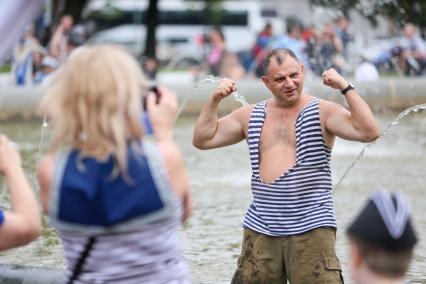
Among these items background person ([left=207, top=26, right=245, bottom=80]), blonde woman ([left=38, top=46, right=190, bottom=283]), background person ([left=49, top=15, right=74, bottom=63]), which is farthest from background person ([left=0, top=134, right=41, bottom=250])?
background person ([left=207, top=26, right=245, bottom=80])

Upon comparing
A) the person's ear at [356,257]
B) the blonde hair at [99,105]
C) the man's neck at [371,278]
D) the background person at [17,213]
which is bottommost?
the man's neck at [371,278]

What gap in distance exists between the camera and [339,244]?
7.80m

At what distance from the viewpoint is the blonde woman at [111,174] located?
317 centimetres

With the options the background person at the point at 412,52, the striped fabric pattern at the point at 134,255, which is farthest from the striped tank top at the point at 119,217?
the background person at the point at 412,52

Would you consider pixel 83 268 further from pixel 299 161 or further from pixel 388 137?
pixel 388 137

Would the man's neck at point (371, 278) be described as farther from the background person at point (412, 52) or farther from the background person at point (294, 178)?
the background person at point (412, 52)

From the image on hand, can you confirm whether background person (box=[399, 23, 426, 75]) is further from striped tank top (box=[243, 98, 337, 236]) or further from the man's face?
striped tank top (box=[243, 98, 337, 236])

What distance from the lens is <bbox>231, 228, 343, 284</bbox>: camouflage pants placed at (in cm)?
500

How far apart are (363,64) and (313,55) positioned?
1384 millimetres

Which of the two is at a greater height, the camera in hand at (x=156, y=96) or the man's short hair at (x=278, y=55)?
the man's short hair at (x=278, y=55)

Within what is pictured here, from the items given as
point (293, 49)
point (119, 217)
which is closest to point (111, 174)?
point (119, 217)

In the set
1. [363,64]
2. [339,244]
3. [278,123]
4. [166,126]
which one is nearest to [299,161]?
[278,123]

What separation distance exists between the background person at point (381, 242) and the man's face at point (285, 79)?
2347 mm

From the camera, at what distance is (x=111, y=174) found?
318 cm
